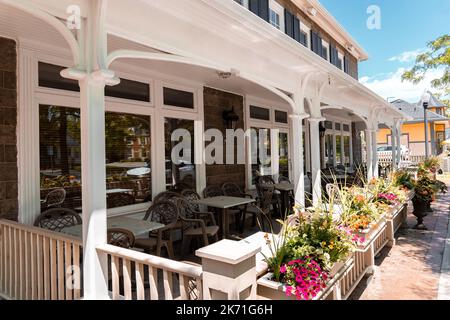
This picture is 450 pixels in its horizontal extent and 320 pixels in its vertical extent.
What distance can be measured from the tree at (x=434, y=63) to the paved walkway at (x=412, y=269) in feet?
16.4

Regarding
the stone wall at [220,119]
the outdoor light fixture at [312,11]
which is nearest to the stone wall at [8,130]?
the stone wall at [220,119]

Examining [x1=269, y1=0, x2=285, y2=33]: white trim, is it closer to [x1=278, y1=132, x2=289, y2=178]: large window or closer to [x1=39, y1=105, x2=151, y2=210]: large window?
[x1=278, y1=132, x2=289, y2=178]: large window

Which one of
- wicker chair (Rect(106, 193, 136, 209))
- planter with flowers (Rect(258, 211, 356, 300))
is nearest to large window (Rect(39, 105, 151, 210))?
wicker chair (Rect(106, 193, 136, 209))

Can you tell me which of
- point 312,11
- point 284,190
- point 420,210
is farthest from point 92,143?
point 312,11

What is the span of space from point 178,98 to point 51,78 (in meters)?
2.05

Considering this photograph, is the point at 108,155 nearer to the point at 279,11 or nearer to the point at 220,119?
the point at 220,119

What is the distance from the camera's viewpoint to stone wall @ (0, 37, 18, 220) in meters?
3.23

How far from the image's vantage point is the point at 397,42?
8953 millimetres

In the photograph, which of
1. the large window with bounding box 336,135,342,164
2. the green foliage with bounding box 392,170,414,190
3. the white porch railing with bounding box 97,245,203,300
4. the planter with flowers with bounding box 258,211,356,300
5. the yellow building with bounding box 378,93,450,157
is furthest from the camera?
the yellow building with bounding box 378,93,450,157

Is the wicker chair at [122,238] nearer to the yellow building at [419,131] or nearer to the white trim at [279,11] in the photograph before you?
the white trim at [279,11]

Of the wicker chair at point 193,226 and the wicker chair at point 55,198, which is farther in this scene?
the wicker chair at point 193,226

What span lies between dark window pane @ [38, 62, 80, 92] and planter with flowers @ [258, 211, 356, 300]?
9.92ft

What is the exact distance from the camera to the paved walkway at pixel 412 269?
3266 millimetres
